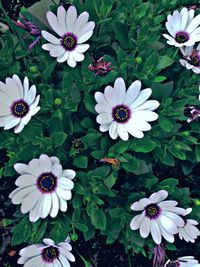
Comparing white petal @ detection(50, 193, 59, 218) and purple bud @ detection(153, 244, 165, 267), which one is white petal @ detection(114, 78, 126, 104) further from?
purple bud @ detection(153, 244, 165, 267)

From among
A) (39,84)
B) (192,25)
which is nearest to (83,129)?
A: (39,84)

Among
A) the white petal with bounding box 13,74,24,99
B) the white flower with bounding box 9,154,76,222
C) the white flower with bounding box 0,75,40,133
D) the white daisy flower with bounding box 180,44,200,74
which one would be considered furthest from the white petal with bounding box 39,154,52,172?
the white daisy flower with bounding box 180,44,200,74

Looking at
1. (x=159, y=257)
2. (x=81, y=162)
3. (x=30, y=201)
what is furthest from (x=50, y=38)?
(x=159, y=257)

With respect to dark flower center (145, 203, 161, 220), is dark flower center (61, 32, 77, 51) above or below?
above

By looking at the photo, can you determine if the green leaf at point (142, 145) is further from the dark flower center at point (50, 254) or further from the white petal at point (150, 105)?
the dark flower center at point (50, 254)

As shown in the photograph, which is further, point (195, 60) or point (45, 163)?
point (195, 60)

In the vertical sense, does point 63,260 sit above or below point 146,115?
below

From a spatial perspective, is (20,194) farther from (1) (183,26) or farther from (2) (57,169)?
(1) (183,26)
